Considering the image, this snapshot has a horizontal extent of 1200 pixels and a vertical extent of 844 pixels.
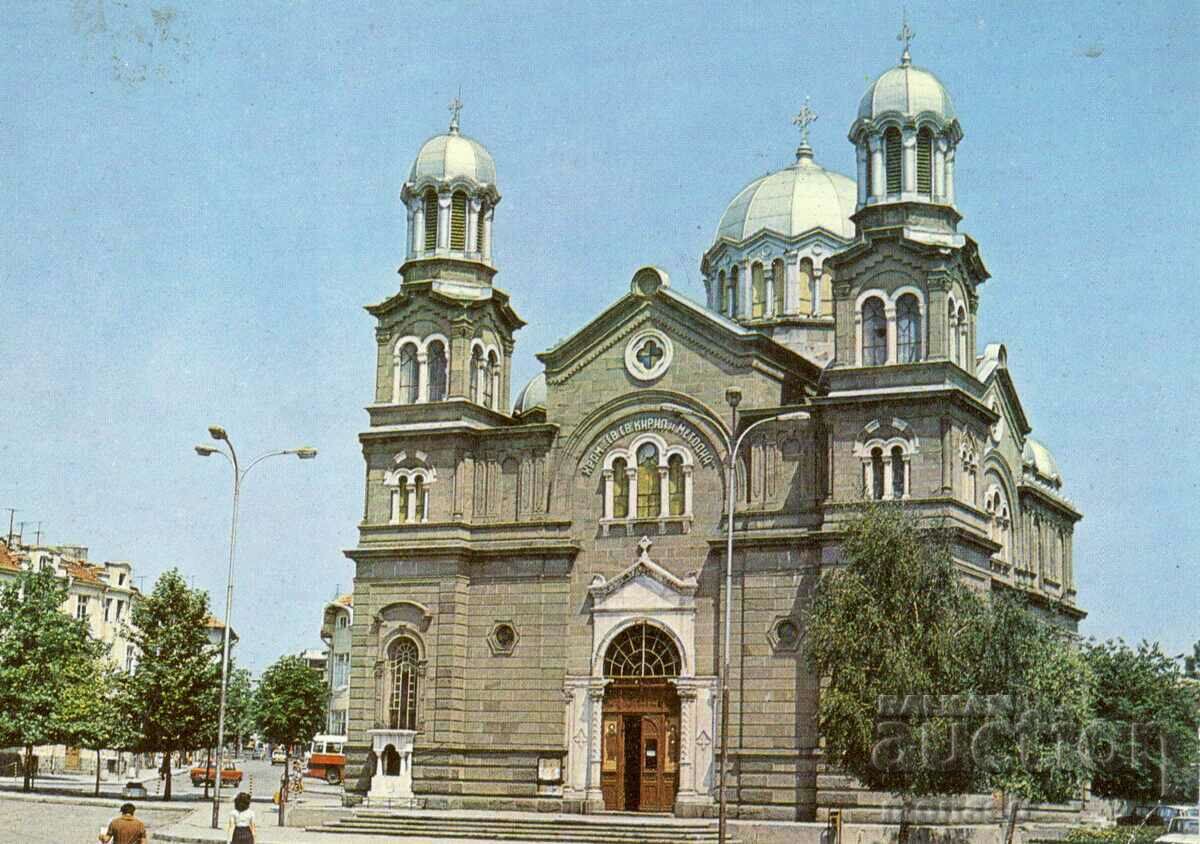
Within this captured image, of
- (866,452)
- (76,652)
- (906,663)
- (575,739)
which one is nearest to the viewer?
(906,663)

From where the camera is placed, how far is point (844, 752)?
38.1 meters

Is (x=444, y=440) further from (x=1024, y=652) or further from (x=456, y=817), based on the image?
(x=1024, y=652)

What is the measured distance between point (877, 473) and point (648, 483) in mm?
7126

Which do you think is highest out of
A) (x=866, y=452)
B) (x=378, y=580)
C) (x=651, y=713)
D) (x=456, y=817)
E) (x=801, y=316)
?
(x=801, y=316)

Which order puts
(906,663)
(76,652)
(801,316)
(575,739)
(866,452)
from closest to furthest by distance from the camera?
(906,663) → (866,452) → (575,739) → (801,316) → (76,652)

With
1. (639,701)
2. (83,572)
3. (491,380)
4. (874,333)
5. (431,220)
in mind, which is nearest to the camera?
(874,333)

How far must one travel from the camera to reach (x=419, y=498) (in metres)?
49.6

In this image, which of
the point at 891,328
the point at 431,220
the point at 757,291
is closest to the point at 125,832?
the point at 891,328

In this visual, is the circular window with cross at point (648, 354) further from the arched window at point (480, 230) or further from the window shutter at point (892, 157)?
the window shutter at point (892, 157)

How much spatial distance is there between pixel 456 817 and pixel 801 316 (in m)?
20.7

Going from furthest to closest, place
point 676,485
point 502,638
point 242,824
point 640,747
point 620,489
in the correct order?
point 502,638 → point 620,489 → point 676,485 → point 640,747 → point 242,824

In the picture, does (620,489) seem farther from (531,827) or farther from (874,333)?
(531,827)

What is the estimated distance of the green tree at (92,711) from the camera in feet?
179

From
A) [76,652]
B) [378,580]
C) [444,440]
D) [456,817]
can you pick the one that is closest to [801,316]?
[444,440]
